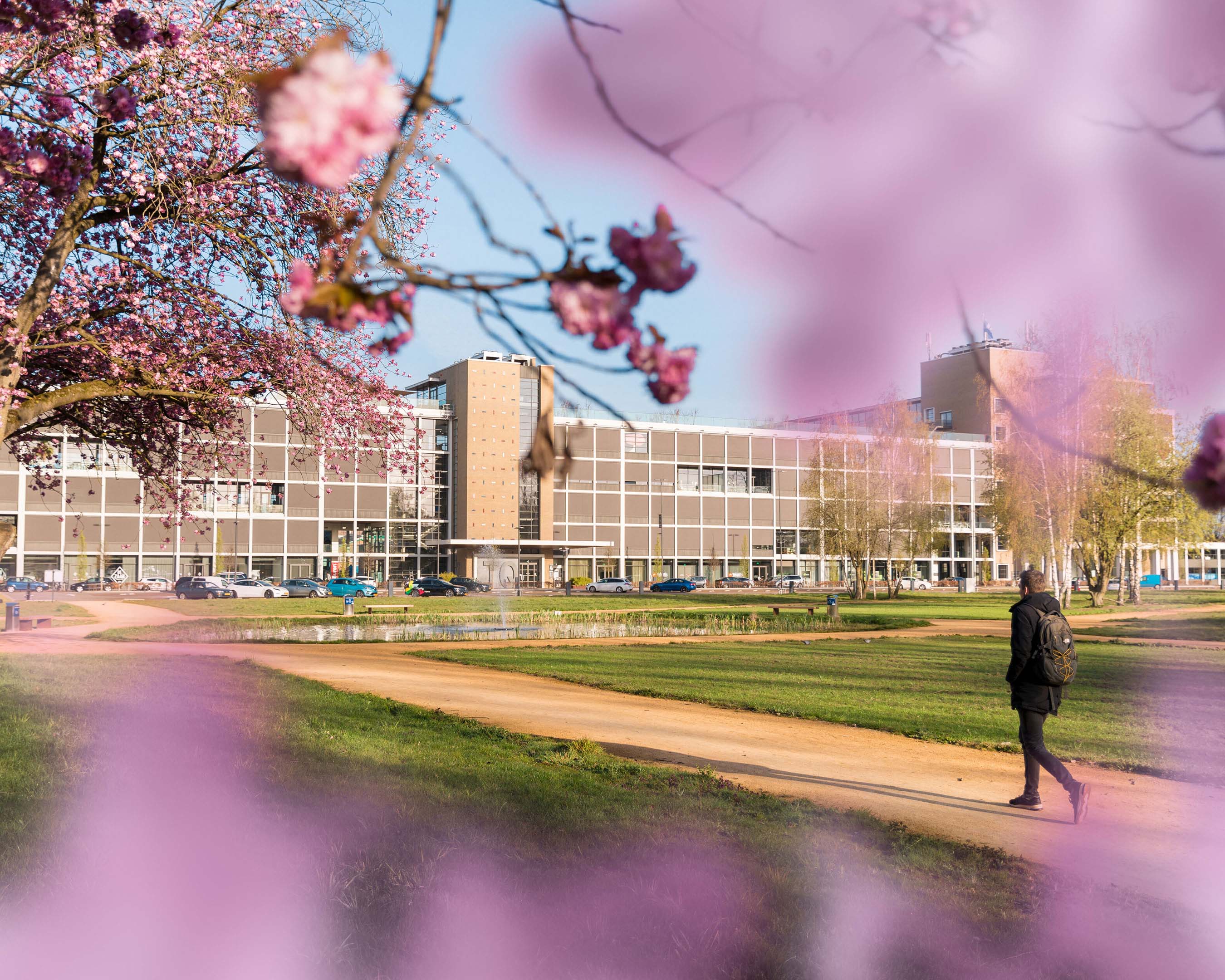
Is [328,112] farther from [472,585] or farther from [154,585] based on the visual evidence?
[154,585]

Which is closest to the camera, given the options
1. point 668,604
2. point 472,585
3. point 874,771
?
point 874,771

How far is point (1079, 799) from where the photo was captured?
6.74 meters

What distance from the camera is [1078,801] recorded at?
6746mm

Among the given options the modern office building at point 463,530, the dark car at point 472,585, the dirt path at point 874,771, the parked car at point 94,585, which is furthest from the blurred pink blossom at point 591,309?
the parked car at point 94,585

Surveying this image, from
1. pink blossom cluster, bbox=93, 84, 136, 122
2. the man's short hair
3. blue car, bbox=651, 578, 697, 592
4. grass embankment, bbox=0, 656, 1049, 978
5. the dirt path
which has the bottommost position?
blue car, bbox=651, 578, 697, 592

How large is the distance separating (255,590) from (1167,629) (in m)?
44.0

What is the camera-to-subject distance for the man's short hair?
7090mm

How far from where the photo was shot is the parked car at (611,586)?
69.2 m

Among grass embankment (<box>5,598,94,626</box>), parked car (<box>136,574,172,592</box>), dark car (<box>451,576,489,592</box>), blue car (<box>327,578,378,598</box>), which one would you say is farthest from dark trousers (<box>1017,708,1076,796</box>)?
parked car (<box>136,574,172,592</box>)

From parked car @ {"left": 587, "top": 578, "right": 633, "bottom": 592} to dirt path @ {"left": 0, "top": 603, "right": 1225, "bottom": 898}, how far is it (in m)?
53.6

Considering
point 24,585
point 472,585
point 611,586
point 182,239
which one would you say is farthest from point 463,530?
point 182,239

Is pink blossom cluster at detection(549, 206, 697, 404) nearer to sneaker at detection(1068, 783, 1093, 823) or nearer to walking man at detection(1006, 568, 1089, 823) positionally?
walking man at detection(1006, 568, 1089, 823)

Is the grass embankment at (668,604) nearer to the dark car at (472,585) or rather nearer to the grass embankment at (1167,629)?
the grass embankment at (1167,629)

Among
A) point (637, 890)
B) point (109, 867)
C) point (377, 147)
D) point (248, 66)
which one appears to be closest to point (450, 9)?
point (377, 147)
